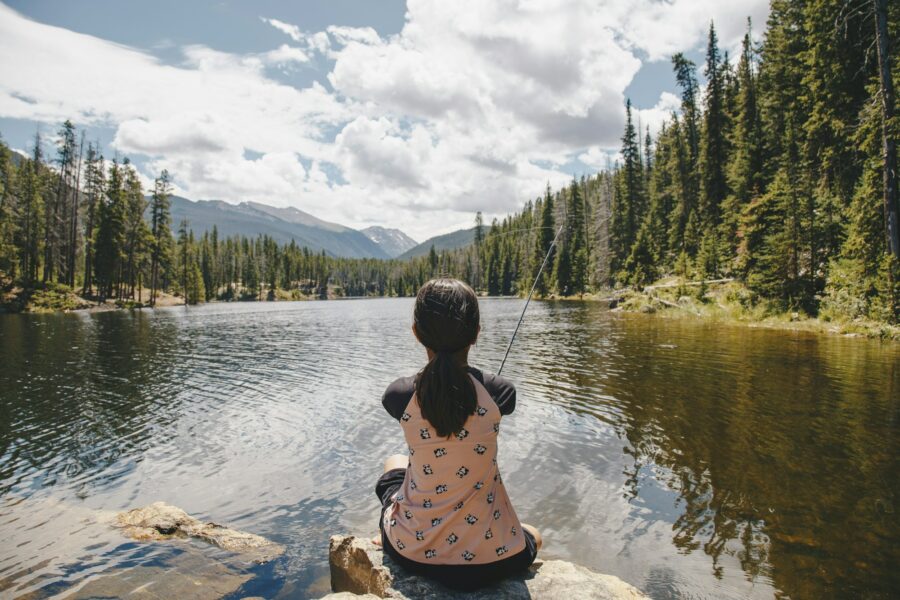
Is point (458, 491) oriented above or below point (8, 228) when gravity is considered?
below

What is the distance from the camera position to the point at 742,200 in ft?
116

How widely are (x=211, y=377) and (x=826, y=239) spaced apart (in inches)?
1187

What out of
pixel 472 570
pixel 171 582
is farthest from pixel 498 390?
pixel 171 582

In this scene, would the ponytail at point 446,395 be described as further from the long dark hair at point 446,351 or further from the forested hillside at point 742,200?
the forested hillside at point 742,200

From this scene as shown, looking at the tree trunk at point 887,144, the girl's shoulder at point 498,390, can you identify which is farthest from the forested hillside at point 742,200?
the girl's shoulder at point 498,390

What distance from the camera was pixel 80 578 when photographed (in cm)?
467

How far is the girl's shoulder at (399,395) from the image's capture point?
2.88 metres

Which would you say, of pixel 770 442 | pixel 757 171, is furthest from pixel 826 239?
pixel 770 442

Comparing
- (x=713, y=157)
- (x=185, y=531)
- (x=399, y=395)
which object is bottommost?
(x=185, y=531)

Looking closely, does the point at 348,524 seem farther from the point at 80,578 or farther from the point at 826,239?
the point at 826,239

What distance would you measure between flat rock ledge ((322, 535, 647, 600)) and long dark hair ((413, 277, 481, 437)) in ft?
3.25

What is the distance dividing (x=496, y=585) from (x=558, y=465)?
531cm

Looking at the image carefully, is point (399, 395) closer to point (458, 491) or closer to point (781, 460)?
point (458, 491)

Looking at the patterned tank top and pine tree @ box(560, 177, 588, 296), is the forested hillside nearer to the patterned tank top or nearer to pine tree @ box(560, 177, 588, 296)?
pine tree @ box(560, 177, 588, 296)
